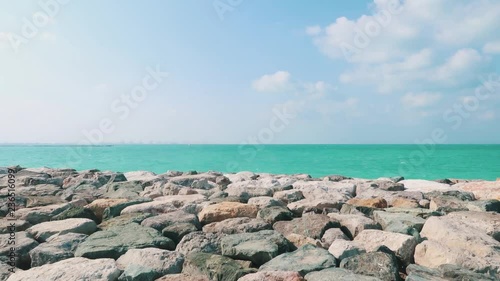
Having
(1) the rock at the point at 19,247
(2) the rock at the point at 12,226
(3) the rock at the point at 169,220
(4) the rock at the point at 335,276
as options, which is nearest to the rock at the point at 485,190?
(4) the rock at the point at 335,276

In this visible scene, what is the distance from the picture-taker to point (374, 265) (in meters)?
2.96

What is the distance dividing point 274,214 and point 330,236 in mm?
908

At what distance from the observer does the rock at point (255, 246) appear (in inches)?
130

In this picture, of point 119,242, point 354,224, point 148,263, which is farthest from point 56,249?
point 354,224

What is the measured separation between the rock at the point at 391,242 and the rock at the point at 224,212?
1.49 metres

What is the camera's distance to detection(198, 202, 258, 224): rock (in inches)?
179

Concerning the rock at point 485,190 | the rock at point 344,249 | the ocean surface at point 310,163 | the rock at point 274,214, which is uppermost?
the rock at point 485,190

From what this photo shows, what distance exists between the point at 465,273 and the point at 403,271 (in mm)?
556

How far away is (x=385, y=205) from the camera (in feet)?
17.6

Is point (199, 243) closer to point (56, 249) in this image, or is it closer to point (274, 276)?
point (274, 276)

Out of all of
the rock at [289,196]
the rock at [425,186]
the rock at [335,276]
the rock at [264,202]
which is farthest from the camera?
the rock at [425,186]

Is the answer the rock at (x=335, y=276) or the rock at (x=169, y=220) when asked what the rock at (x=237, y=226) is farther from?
the rock at (x=335, y=276)

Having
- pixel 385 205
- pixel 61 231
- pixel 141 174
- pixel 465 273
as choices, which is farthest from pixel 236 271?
pixel 141 174

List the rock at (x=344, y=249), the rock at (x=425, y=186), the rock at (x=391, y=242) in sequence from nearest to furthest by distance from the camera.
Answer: the rock at (x=344, y=249) → the rock at (x=391, y=242) → the rock at (x=425, y=186)
